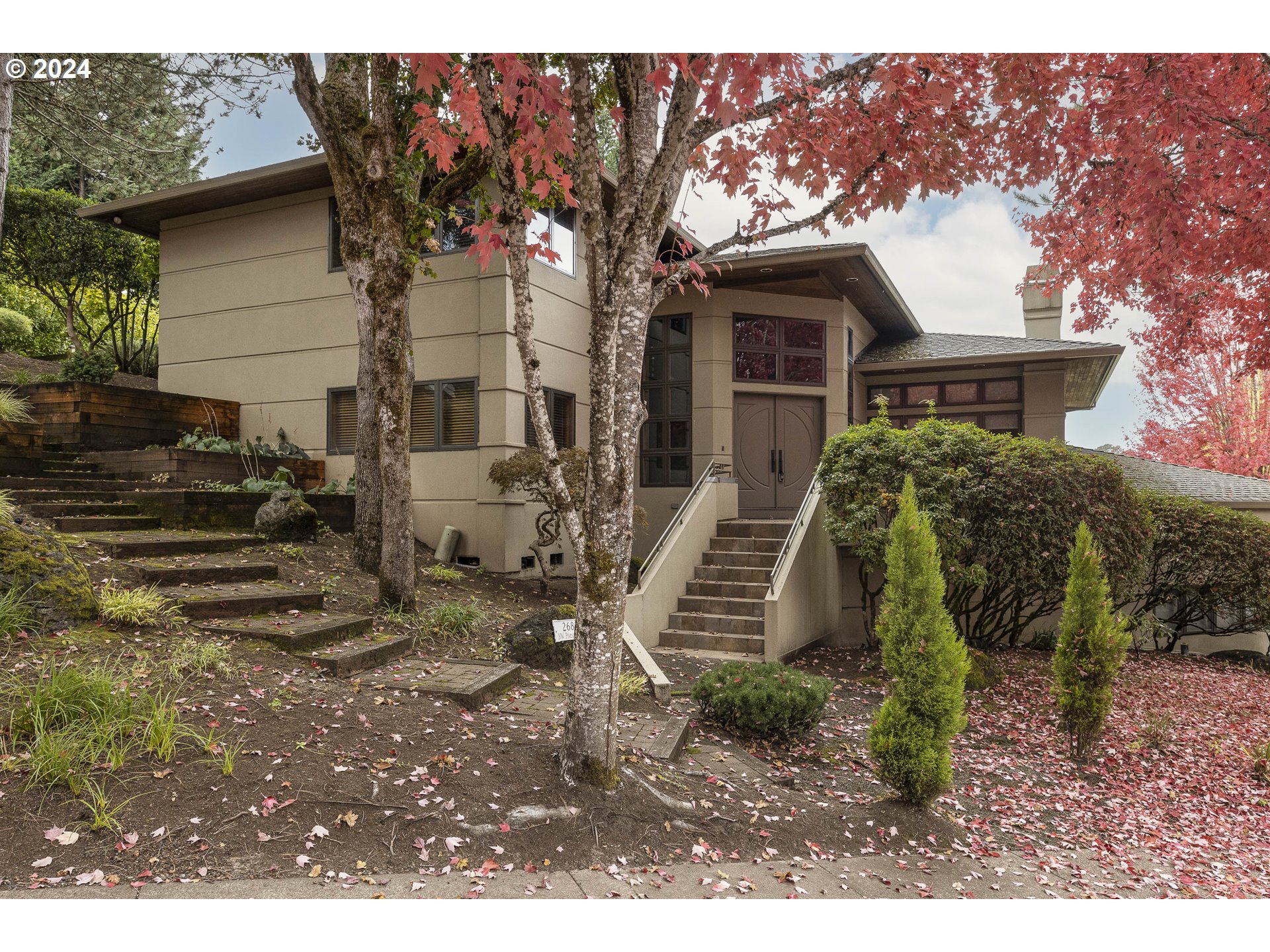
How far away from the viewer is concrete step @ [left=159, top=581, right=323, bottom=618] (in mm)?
5402

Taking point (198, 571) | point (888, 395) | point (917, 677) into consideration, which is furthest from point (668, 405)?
point (917, 677)

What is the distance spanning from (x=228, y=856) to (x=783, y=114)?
15.4ft

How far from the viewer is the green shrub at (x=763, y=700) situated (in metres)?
5.26

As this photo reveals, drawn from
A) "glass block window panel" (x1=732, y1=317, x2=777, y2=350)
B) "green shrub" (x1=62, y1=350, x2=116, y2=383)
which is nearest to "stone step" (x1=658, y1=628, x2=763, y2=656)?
"glass block window panel" (x1=732, y1=317, x2=777, y2=350)

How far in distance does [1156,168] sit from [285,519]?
26.8 feet

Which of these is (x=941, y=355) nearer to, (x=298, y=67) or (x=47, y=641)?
(x=298, y=67)

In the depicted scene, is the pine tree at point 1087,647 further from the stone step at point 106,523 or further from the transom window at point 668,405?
the stone step at point 106,523

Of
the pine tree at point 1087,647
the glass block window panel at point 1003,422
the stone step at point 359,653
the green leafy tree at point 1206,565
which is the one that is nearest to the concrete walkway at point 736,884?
the pine tree at point 1087,647

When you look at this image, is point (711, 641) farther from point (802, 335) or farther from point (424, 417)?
point (802, 335)

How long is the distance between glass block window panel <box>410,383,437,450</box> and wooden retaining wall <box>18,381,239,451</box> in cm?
335

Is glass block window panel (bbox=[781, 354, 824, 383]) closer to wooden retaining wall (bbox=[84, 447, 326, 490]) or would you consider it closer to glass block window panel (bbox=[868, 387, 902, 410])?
glass block window panel (bbox=[868, 387, 902, 410])

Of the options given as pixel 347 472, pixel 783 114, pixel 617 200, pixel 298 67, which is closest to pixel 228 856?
pixel 617 200

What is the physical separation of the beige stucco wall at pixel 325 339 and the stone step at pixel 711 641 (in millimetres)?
2138

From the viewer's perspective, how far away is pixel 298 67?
23.0ft
